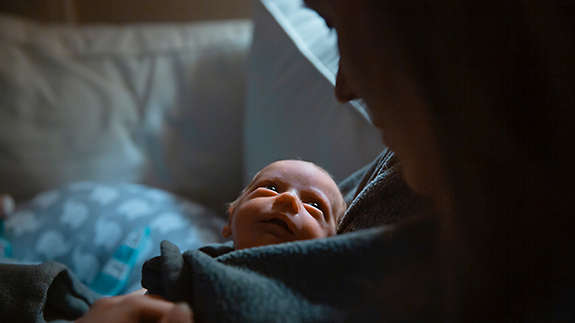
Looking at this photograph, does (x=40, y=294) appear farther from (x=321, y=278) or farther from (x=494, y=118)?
(x=494, y=118)

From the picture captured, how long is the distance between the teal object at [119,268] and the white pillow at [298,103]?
0.80 ft

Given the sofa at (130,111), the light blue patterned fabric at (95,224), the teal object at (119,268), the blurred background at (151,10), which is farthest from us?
the blurred background at (151,10)

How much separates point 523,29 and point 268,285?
265 millimetres

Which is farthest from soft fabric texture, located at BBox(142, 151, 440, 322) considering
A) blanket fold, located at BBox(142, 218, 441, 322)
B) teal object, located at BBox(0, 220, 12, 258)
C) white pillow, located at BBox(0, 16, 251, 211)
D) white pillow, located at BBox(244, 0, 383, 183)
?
white pillow, located at BBox(0, 16, 251, 211)

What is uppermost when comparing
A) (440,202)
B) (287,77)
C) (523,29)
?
(523,29)

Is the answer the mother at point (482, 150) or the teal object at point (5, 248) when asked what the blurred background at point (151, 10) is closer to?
the teal object at point (5, 248)

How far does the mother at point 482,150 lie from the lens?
337 mm

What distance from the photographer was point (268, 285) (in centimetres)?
41

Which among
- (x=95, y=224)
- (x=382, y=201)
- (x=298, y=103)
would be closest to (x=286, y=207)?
(x=382, y=201)

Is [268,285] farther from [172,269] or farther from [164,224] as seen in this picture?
[164,224]

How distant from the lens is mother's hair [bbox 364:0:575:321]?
13.3 inches

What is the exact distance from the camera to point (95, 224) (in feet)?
3.24

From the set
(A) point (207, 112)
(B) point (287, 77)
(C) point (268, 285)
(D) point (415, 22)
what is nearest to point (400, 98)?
(D) point (415, 22)

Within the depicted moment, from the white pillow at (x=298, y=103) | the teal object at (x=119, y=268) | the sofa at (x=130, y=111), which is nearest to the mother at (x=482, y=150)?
the white pillow at (x=298, y=103)
